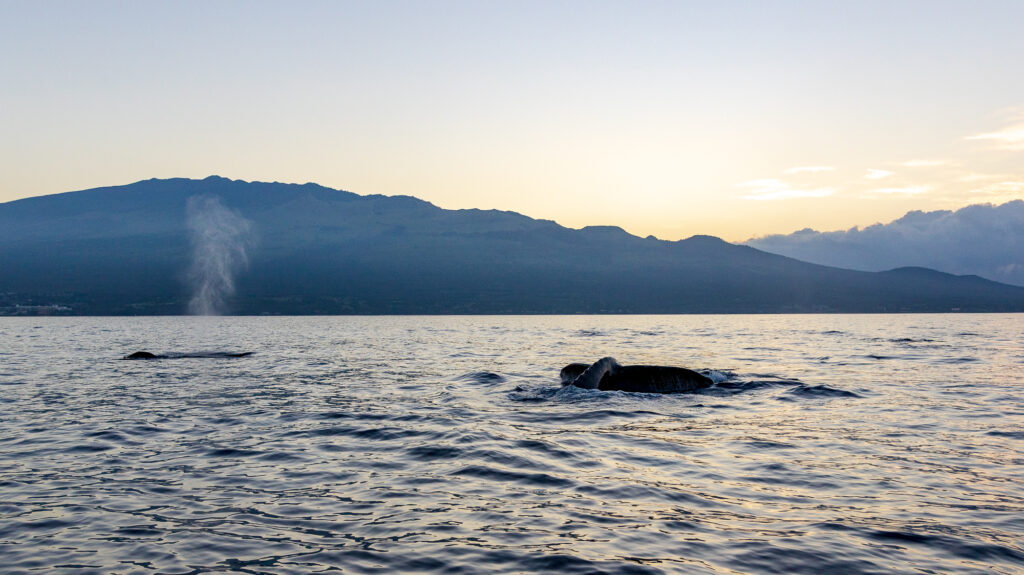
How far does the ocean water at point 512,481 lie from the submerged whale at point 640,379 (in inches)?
53.6

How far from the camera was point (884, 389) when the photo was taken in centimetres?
2592

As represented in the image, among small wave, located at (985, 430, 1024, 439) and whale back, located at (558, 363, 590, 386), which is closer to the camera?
small wave, located at (985, 430, 1024, 439)

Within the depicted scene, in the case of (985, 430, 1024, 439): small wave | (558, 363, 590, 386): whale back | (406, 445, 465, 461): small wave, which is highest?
(558, 363, 590, 386): whale back

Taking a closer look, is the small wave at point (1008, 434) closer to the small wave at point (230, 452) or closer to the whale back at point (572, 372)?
the whale back at point (572, 372)

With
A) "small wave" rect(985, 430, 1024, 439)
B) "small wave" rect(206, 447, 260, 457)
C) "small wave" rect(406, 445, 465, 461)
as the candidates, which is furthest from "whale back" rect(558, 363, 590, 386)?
"small wave" rect(206, 447, 260, 457)

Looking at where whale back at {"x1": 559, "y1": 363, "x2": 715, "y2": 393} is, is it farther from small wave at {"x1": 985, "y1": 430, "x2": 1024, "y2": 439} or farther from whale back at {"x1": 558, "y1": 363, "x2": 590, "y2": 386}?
small wave at {"x1": 985, "y1": 430, "x2": 1024, "y2": 439}

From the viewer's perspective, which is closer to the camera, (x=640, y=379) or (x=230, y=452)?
(x=230, y=452)

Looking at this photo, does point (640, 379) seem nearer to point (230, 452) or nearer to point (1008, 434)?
point (1008, 434)

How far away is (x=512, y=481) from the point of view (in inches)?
489

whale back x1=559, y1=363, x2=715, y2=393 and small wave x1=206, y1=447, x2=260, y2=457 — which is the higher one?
whale back x1=559, y1=363, x2=715, y2=393

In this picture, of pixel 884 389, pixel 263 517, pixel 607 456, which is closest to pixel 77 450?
pixel 263 517

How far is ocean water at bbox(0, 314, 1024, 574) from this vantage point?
8.59 meters

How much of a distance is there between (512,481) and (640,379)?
14833mm

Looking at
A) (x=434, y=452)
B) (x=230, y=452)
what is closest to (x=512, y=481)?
(x=434, y=452)
